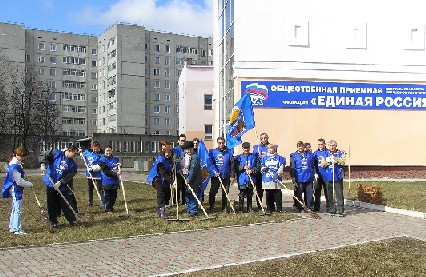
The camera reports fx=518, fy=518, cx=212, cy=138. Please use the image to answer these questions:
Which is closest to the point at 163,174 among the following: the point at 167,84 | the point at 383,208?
the point at 383,208

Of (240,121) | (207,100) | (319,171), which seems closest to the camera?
(319,171)

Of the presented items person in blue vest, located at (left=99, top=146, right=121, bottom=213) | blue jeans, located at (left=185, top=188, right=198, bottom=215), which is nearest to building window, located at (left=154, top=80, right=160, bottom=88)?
person in blue vest, located at (left=99, top=146, right=121, bottom=213)

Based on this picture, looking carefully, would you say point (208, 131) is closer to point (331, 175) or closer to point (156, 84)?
point (331, 175)

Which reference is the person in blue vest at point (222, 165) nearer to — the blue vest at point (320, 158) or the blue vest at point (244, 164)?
the blue vest at point (244, 164)

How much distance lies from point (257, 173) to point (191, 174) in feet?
5.72

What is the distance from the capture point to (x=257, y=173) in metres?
13.4

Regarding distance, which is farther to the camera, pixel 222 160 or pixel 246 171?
pixel 222 160

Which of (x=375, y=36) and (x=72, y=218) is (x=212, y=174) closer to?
(x=72, y=218)

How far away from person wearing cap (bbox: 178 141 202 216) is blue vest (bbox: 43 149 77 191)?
9.32 feet

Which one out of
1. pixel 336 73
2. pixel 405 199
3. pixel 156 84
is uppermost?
pixel 156 84

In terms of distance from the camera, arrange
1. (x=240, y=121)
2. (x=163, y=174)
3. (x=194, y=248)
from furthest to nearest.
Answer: (x=240, y=121) → (x=163, y=174) → (x=194, y=248)

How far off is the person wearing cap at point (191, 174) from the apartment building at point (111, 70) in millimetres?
72750

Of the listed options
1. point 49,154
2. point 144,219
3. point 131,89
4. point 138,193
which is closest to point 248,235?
point 144,219

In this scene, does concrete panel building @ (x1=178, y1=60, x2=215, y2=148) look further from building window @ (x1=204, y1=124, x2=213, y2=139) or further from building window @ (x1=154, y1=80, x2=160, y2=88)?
building window @ (x1=154, y1=80, x2=160, y2=88)
